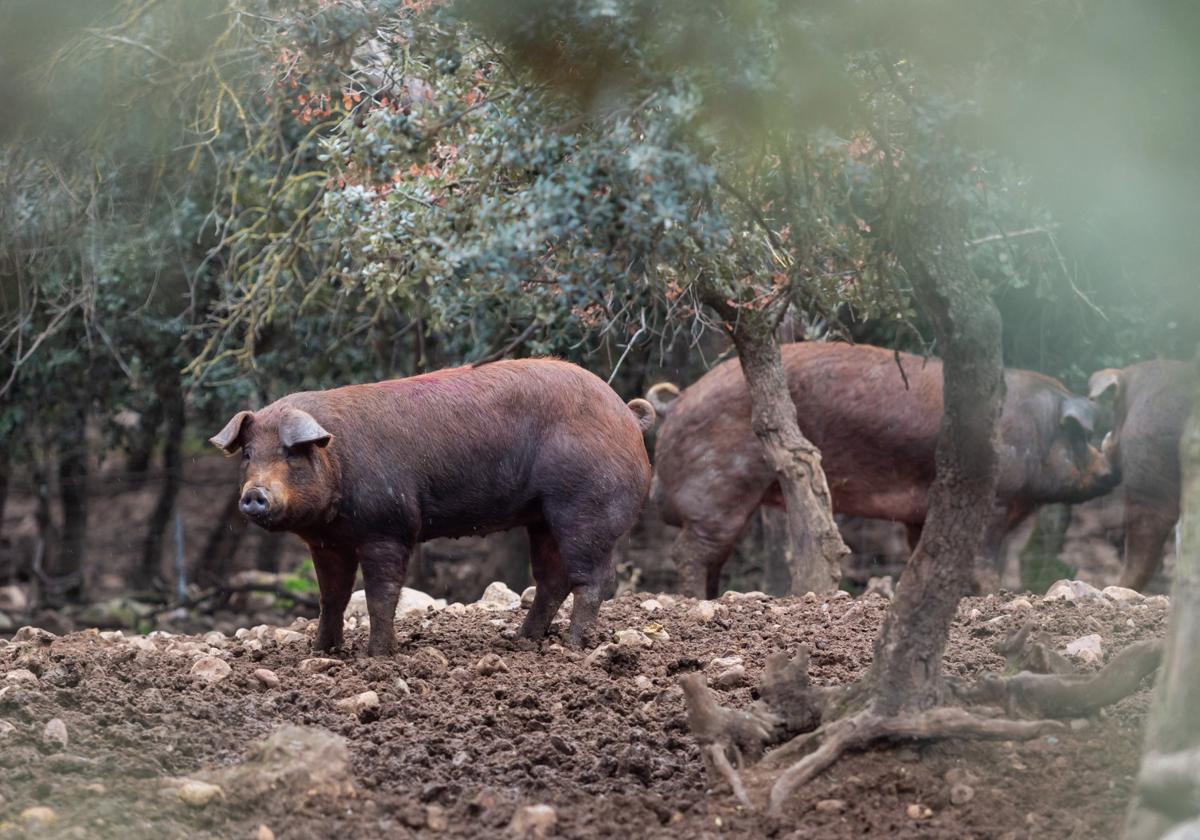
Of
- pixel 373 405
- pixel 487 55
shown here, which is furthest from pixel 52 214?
pixel 487 55

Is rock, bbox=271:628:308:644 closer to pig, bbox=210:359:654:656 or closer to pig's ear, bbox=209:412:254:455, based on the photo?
pig, bbox=210:359:654:656

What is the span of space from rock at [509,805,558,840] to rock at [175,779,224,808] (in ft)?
2.58

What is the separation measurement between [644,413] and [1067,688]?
11.3ft

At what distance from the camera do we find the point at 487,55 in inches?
175

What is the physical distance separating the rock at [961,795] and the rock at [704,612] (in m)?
2.81

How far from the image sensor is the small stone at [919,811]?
372 cm

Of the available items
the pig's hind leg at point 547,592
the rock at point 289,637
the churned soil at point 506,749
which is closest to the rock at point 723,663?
the churned soil at point 506,749

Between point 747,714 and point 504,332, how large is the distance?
5528 mm

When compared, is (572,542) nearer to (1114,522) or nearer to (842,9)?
(842,9)

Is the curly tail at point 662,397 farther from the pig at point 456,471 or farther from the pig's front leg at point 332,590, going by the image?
the pig's front leg at point 332,590

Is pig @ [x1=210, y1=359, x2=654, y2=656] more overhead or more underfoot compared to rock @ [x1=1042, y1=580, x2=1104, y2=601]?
more overhead

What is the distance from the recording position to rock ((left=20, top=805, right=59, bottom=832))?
356cm

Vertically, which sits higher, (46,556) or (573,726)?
(573,726)

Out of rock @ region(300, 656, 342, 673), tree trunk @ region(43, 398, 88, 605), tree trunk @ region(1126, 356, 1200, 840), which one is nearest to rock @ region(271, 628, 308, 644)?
rock @ region(300, 656, 342, 673)
